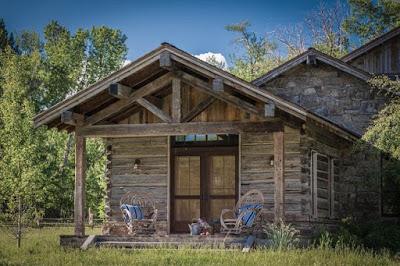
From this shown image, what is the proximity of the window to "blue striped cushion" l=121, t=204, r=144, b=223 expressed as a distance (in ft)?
14.4

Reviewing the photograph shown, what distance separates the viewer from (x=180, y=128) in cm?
1706

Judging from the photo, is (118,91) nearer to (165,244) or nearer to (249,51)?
(165,244)

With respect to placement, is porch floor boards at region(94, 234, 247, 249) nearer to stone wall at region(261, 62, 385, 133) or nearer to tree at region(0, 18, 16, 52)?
stone wall at region(261, 62, 385, 133)

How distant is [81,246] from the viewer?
16.8 metres

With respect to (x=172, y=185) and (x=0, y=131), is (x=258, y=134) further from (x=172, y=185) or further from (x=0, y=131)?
(x=0, y=131)

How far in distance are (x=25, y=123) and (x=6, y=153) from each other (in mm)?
1043

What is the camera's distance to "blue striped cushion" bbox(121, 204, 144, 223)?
1804cm

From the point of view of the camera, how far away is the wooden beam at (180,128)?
16.7 metres

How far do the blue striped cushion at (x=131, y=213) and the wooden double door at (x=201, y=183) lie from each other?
114cm

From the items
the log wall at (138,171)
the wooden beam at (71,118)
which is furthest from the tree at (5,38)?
the wooden beam at (71,118)

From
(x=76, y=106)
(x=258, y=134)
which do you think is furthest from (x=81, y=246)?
(x=258, y=134)

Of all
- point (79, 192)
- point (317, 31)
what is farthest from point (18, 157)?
point (317, 31)

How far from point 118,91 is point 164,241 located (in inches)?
142

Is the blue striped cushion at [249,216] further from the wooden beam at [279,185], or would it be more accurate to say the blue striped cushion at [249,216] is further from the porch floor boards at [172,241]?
the wooden beam at [279,185]
